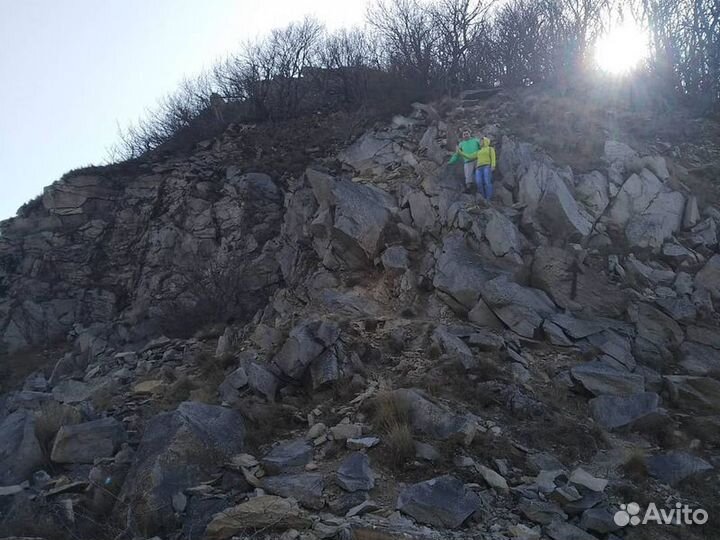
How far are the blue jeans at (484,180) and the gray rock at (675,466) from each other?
21.7 ft

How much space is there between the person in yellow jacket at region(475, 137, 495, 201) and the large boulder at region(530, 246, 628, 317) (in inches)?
78.7

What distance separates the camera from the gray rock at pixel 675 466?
6.13 meters

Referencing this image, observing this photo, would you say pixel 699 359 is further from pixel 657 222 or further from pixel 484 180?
pixel 484 180

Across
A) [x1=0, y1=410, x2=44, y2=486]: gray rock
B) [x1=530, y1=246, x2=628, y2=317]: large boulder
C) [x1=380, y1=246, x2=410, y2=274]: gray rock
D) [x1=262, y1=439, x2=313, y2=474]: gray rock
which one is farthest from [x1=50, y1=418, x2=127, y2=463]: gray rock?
[x1=530, y1=246, x2=628, y2=317]: large boulder

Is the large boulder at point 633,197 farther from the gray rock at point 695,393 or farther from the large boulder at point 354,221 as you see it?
the large boulder at point 354,221

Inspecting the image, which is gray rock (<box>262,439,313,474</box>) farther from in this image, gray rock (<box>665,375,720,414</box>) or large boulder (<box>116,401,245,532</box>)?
gray rock (<box>665,375,720,414</box>)

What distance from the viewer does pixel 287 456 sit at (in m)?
6.56

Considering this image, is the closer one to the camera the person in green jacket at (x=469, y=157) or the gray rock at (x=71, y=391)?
the gray rock at (x=71, y=391)

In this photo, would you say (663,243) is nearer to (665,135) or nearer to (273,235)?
(665,135)

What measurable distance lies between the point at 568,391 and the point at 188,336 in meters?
8.82

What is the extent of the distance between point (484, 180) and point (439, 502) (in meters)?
7.92

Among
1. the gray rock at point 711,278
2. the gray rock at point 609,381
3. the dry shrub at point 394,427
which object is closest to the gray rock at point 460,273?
the gray rock at point 609,381

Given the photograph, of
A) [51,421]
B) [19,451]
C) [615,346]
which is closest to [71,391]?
[51,421]

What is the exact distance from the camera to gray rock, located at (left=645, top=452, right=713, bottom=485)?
613cm
